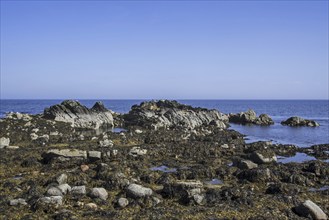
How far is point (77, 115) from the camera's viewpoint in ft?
158

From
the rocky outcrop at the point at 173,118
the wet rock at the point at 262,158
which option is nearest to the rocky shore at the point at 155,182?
the wet rock at the point at 262,158

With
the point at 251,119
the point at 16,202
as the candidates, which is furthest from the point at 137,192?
the point at 251,119

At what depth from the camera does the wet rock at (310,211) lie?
36.7ft

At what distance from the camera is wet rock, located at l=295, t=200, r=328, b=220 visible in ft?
36.7

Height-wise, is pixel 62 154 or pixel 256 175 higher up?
pixel 62 154

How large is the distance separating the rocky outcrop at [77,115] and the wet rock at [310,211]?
117 feet

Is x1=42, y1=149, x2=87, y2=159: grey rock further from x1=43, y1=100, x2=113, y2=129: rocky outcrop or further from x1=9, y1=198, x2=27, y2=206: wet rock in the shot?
x1=43, y1=100, x2=113, y2=129: rocky outcrop

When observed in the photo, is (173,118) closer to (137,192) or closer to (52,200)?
(137,192)

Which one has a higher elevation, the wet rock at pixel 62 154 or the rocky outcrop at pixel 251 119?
the wet rock at pixel 62 154

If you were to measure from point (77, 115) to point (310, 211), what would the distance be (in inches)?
1572

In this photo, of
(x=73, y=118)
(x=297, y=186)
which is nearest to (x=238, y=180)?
(x=297, y=186)

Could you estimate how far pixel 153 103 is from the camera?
66.4m

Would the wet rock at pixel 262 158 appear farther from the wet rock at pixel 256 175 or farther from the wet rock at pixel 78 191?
the wet rock at pixel 78 191

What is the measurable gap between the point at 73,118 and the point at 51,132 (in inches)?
520
